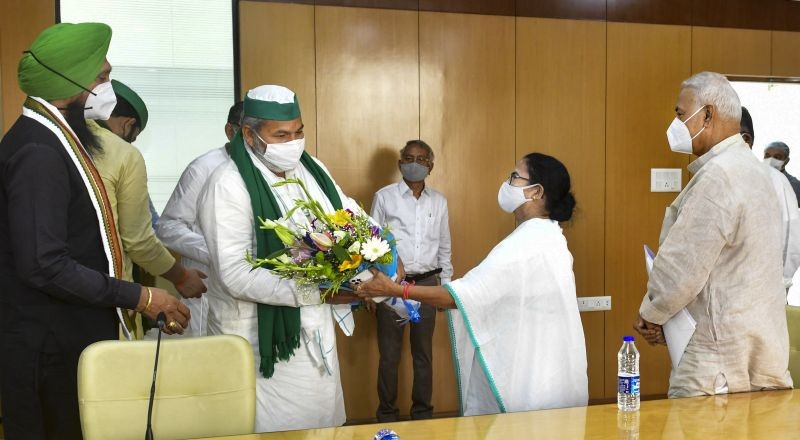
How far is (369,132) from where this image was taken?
5.77 meters

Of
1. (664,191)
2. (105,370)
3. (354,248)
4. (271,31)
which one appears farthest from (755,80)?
(105,370)

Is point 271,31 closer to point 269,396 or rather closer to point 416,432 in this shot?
point 269,396

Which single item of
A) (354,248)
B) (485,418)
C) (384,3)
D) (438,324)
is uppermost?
(384,3)

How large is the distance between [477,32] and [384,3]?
0.76m

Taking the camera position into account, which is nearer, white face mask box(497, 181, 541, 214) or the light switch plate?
white face mask box(497, 181, 541, 214)

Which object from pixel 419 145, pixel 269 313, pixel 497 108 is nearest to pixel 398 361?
pixel 419 145

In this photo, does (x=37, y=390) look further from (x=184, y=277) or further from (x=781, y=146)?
(x=781, y=146)

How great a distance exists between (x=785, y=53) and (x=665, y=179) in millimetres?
1546

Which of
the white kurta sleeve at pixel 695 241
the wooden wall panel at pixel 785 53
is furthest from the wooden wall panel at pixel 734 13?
the white kurta sleeve at pixel 695 241

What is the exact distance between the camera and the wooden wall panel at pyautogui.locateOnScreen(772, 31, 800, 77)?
6574 mm

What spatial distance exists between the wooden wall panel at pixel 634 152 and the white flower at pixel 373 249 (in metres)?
4.15

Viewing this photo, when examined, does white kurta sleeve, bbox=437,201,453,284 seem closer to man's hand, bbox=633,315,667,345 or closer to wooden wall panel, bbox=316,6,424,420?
wooden wall panel, bbox=316,6,424,420

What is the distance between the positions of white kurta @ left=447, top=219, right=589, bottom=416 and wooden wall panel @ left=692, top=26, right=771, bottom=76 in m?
4.28

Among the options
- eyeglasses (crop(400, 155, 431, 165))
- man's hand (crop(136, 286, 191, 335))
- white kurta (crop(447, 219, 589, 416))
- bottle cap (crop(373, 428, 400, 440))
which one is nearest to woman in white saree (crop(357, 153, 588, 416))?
white kurta (crop(447, 219, 589, 416))
